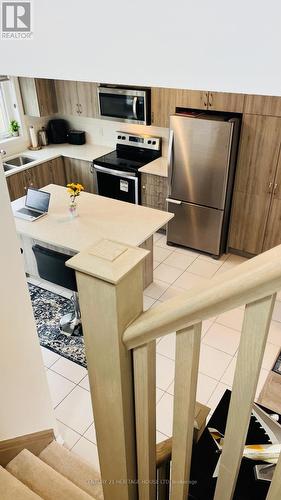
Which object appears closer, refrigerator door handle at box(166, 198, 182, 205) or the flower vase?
the flower vase

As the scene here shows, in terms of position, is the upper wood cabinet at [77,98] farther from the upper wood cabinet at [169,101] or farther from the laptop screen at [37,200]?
the laptop screen at [37,200]

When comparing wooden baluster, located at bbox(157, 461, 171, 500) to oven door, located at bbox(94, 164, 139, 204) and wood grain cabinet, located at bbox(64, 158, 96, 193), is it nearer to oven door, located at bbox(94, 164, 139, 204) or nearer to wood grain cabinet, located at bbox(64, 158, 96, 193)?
oven door, located at bbox(94, 164, 139, 204)

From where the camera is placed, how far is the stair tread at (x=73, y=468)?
6.57 feet

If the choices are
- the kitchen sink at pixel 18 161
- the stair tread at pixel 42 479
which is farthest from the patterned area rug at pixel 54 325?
the kitchen sink at pixel 18 161

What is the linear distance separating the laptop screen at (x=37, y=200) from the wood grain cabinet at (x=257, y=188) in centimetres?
206

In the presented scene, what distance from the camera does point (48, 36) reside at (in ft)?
2.88

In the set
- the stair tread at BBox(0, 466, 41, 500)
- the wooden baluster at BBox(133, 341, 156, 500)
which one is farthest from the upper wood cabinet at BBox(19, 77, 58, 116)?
the wooden baluster at BBox(133, 341, 156, 500)

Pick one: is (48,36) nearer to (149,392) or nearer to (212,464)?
(149,392)

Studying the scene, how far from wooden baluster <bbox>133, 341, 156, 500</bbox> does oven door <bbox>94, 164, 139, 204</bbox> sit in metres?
3.89

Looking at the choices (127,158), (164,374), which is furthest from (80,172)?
(164,374)

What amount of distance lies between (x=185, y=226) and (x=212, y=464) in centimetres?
342

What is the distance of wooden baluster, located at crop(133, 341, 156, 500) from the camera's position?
83 centimetres

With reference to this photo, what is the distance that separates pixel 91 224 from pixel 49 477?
2038mm

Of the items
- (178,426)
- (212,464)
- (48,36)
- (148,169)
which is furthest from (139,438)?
(148,169)
